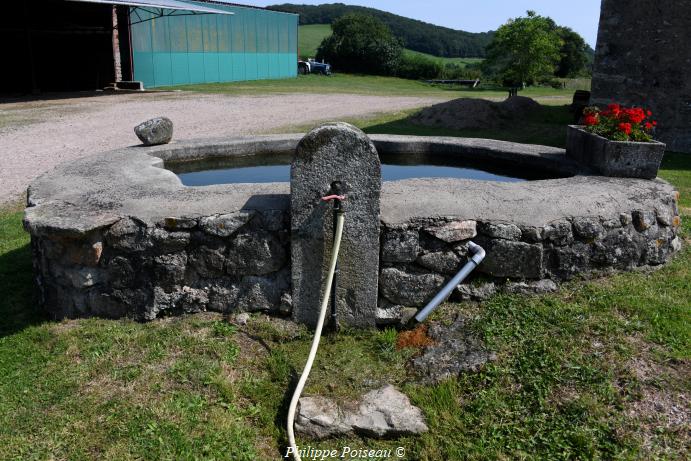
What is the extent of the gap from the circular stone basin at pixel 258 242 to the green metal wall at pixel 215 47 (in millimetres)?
23413

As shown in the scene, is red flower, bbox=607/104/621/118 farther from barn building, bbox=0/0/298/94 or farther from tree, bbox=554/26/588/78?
tree, bbox=554/26/588/78

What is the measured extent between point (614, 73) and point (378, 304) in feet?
33.9

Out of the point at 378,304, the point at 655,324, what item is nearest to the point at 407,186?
the point at 378,304

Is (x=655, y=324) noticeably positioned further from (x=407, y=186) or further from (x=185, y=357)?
(x=185, y=357)

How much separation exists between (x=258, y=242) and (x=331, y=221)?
0.50m

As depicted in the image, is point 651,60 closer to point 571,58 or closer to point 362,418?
point 362,418

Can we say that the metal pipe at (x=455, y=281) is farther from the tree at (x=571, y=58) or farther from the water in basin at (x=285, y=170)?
the tree at (x=571, y=58)

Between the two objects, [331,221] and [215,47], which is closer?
[331,221]

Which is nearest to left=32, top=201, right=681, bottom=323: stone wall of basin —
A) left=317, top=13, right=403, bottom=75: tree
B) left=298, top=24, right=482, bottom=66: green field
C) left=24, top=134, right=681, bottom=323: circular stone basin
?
left=24, top=134, right=681, bottom=323: circular stone basin

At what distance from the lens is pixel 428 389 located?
3.32 m

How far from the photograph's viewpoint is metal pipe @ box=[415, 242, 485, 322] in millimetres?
3793

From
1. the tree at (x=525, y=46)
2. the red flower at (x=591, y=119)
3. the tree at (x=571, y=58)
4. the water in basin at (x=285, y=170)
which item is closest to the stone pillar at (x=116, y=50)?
the tree at (x=525, y=46)

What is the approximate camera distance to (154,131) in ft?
19.8

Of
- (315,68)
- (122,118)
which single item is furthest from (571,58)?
(122,118)
